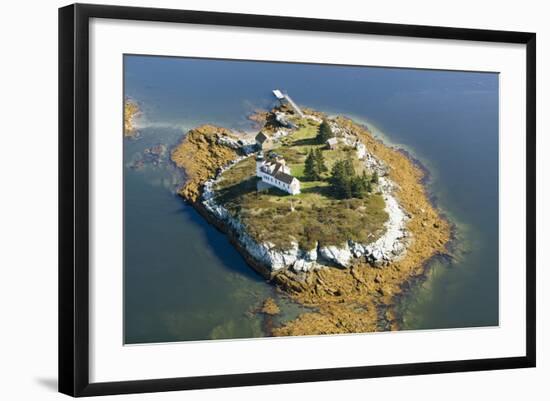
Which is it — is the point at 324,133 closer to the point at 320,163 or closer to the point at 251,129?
the point at 320,163

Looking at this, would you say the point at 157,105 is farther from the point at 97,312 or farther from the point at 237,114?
the point at 97,312

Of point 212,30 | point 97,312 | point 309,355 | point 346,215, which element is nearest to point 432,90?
point 346,215

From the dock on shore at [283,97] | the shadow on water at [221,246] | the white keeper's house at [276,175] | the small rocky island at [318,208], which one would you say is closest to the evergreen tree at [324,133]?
the small rocky island at [318,208]

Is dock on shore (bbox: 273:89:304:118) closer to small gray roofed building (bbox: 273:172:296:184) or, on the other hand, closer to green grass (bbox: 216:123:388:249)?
green grass (bbox: 216:123:388:249)

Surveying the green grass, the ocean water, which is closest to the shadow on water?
the ocean water

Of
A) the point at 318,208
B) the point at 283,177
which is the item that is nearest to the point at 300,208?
the point at 318,208
